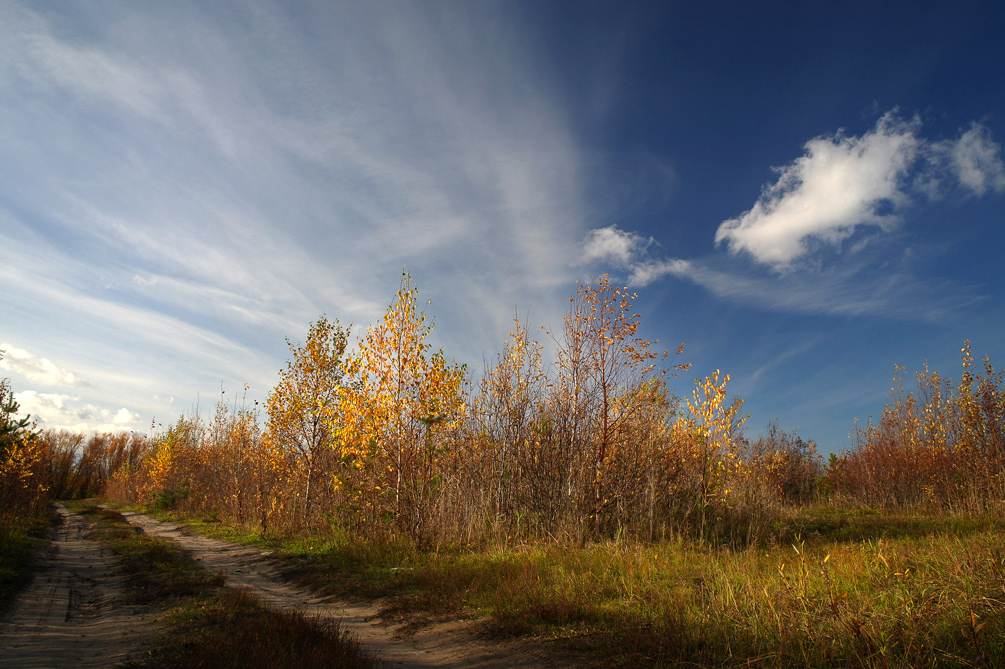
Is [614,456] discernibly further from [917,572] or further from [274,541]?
[274,541]

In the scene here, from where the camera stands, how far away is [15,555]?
11.3m

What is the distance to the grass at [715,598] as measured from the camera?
369 cm

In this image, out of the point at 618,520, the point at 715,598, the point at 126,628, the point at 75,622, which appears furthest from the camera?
the point at 618,520

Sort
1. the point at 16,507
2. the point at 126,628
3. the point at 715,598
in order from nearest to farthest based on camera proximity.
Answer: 1. the point at 715,598
2. the point at 126,628
3. the point at 16,507

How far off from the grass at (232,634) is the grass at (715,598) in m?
1.64

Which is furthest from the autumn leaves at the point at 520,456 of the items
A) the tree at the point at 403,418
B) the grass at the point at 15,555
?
the grass at the point at 15,555

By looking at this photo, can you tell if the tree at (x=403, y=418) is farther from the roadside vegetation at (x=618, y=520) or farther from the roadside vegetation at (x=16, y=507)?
the roadside vegetation at (x=16, y=507)

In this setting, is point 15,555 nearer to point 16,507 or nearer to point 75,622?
point 75,622

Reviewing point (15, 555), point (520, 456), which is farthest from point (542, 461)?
point (15, 555)

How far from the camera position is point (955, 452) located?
15344mm

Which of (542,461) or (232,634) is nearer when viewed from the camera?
(232,634)

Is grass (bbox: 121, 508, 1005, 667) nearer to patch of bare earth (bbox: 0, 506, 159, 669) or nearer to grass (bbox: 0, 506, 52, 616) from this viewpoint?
patch of bare earth (bbox: 0, 506, 159, 669)

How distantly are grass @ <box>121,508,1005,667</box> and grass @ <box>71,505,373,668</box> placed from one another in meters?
1.64

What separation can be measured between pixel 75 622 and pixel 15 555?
713 cm
